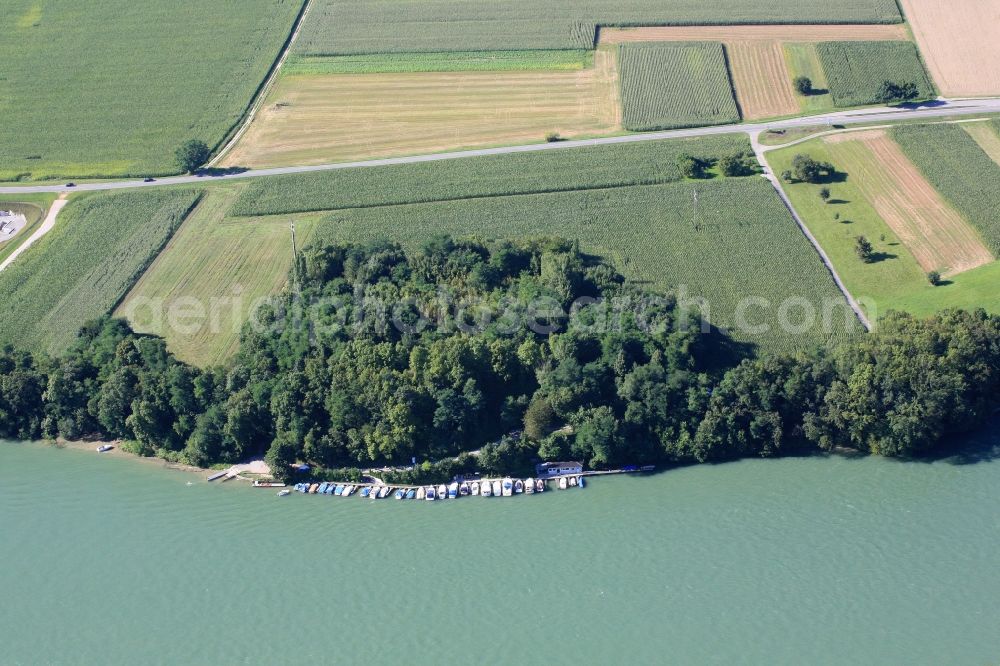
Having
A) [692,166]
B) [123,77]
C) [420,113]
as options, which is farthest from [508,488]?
[123,77]

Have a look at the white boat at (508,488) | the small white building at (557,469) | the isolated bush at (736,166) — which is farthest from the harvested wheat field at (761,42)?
the white boat at (508,488)

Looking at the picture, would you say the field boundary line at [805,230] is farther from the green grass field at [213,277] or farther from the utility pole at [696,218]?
the green grass field at [213,277]

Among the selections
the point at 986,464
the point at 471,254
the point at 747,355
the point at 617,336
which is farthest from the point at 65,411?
the point at 986,464

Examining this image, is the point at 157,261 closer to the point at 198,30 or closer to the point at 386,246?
the point at 386,246

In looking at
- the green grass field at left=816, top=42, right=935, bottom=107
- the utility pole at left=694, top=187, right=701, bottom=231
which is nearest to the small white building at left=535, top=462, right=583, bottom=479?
the utility pole at left=694, top=187, right=701, bottom=231

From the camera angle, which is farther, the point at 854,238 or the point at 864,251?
the point at 854,238

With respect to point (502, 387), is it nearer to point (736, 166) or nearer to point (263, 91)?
point (736, 166)
